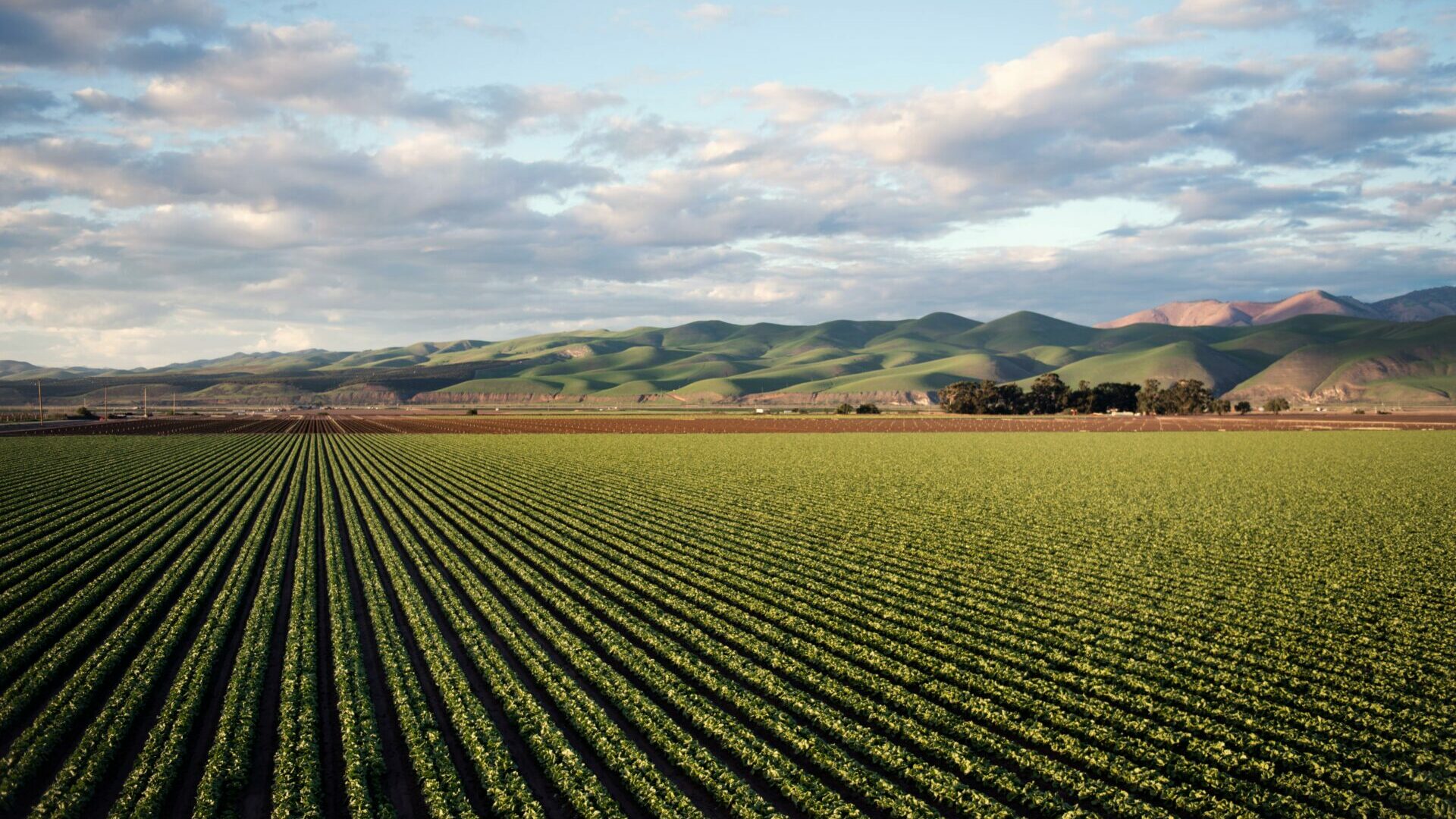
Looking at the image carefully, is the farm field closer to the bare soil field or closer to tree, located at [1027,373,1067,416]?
the bare soil field

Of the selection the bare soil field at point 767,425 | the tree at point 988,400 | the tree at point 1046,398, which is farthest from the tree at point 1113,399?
the tree at point 988,400

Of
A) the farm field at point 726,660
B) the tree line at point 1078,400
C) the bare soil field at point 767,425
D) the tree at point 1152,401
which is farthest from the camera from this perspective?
the tree at point 1152,401

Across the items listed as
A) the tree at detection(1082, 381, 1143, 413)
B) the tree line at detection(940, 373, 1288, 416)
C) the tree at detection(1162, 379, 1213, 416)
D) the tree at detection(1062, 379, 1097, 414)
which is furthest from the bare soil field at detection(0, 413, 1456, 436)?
the tree at detection(1082, 381, 1143, 413)

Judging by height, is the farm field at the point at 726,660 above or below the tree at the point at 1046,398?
below

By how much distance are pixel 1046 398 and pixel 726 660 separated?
17113cm

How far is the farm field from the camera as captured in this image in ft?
44.1

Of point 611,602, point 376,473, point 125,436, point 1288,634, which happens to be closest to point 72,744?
point 611,602

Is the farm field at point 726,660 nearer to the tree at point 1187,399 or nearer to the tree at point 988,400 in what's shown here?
the tree at point 988,400

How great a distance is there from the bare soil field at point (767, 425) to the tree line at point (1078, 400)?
7735mm

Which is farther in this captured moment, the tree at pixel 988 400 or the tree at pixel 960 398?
the tree at pixel 960 398

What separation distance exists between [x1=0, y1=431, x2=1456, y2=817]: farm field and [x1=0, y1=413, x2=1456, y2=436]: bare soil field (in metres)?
80.6

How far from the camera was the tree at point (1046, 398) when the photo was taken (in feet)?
571

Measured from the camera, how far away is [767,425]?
447 ft

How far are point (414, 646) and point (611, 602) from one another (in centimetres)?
544
